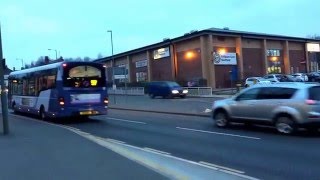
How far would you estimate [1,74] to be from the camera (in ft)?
54.6

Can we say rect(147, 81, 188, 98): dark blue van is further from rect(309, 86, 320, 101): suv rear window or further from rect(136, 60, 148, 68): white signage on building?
rect(309, 86, 320, 101): suv rear window

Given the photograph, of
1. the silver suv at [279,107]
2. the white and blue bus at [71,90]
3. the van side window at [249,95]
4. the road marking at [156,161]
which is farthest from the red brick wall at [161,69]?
the road marking at [156,161]

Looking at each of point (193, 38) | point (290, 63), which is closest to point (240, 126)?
point (193, 38)

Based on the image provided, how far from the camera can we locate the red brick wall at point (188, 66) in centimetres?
6216

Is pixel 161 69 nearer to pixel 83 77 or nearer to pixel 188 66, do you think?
pixel 188 66

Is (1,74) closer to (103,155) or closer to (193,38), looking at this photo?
(103,155)

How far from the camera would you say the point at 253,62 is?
67.4 m

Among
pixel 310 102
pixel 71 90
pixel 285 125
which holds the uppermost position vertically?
pixel 71 90

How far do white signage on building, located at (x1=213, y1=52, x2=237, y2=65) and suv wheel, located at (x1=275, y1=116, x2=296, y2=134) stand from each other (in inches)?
1787

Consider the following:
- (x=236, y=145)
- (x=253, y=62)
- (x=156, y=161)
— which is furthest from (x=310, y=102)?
(x=253, y=62)

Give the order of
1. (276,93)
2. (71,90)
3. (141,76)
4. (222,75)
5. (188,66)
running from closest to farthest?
1. (276,93)
2. (71,90)
3. (222,75)
4. (188,66)
5. (141,76)

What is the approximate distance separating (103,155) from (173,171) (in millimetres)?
2509

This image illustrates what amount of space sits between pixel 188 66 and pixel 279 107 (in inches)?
1912

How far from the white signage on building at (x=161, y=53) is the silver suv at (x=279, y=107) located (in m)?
50.5
